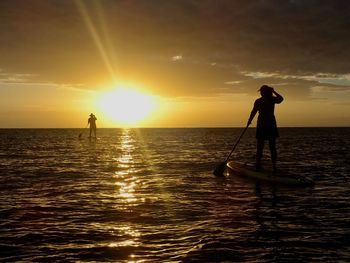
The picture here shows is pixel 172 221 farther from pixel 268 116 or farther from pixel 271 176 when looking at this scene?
pixel 268 116

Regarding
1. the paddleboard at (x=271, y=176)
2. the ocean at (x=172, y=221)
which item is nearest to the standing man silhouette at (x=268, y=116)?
the paddleboard at (x=271, y=176)

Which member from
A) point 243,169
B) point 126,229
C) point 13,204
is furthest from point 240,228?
point 243,169

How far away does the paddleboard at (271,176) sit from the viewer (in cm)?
1509

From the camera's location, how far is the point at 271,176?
15.7 meters

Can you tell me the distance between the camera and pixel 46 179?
17406 millimetres

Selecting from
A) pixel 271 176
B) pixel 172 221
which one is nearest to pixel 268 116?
pixel 271 176

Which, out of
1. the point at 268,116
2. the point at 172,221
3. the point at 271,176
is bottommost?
the point at 172,221

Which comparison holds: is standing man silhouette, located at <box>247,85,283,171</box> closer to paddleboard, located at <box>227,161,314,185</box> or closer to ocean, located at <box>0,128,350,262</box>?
paddleboard, located at <box>227,161,314,185</box>

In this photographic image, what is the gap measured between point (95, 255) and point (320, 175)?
14204 millimetres

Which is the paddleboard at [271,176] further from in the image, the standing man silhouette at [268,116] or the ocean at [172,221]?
the standing man silhouette at [268,116]

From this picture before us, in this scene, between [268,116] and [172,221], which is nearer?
[172,221]

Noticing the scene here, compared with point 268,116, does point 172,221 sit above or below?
below

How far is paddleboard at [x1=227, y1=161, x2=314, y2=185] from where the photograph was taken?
15.1 meters

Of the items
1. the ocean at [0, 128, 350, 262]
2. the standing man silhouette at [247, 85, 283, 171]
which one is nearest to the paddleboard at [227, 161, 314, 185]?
the ocean at [0, 128, 350, 262]
